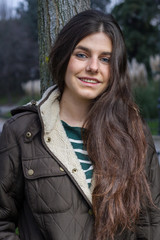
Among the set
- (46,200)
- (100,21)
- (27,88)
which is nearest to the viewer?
(46,200)

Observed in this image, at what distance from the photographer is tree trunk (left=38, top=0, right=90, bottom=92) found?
105 inches

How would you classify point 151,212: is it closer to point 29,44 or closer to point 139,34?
point 29,44

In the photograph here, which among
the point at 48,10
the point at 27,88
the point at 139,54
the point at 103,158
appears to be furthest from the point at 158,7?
the point at 103,158

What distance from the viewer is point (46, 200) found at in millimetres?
1772

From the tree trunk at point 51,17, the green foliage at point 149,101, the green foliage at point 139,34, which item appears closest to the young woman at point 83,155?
the tree trunk at point 51,17

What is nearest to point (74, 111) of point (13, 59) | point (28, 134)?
point (28, 134)

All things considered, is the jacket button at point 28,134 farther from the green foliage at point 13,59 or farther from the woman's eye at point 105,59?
the green foliage at point 13,59

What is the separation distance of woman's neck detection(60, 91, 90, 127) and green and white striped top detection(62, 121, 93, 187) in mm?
40

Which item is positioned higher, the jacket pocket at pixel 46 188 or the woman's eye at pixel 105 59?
the woman's eye at pixel 105 59

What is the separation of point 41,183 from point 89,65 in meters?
0.70

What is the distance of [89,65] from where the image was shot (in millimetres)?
1854

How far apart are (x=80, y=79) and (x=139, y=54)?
2115 centimetres

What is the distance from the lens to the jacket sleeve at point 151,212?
1.99 m

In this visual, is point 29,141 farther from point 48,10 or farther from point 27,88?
point 27,88
